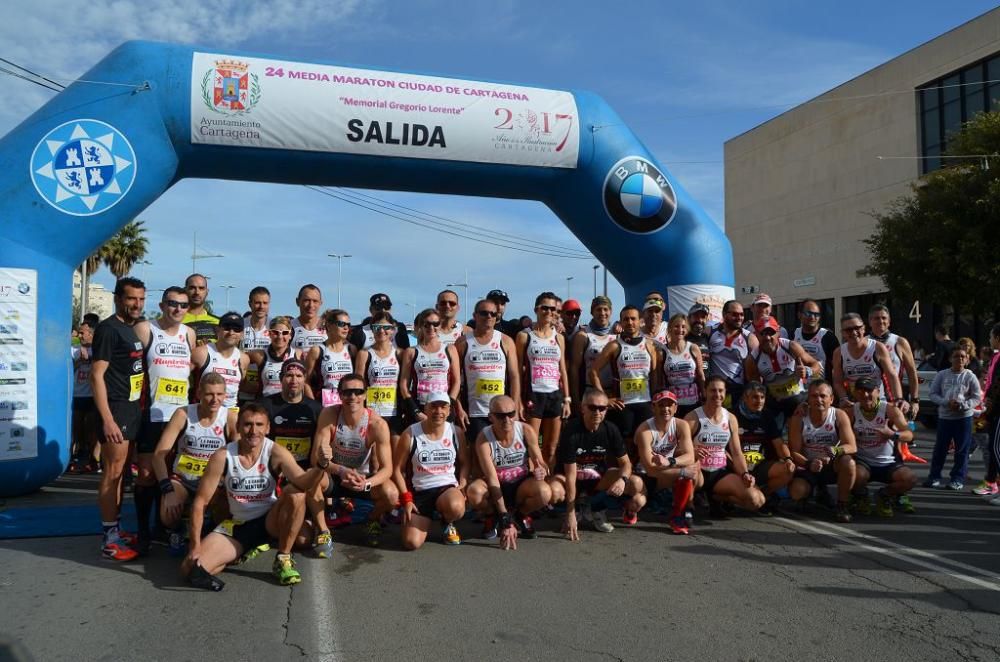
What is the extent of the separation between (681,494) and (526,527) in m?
1.26

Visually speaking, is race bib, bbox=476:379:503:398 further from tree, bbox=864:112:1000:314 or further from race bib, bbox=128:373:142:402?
tree, bbox=864:112:1000:314

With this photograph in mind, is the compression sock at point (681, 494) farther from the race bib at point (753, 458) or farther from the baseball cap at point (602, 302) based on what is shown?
the baseball cap at point (602, 302)

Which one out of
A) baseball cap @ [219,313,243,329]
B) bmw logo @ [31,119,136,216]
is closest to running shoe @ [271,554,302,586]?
baseball cap @ [219,313,243,329]

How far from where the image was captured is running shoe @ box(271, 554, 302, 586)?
4.29 metres

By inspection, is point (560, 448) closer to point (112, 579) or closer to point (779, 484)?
point (779, 484)

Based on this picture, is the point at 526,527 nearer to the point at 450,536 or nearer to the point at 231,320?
the point at 450,536

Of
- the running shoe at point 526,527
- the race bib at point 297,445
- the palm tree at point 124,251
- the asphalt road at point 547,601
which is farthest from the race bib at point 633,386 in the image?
the palm tree at point 124,251

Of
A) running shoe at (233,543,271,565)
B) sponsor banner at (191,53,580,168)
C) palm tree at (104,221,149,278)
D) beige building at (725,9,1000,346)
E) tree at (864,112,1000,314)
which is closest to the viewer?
running shoe at (233,543,271,565)

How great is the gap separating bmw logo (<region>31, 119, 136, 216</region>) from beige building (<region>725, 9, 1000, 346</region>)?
1879 centimetres

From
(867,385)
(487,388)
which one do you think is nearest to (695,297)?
(867,385)

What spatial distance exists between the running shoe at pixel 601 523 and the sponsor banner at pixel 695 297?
361cm

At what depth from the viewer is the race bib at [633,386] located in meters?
6.31

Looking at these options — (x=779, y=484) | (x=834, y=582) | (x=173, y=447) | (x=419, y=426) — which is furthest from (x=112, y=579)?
(x=779, y=484)

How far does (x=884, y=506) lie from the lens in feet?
20.3
